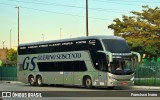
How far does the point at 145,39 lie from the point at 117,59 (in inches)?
1127

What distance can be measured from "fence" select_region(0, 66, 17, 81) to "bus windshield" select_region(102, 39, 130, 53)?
2609 centimetres

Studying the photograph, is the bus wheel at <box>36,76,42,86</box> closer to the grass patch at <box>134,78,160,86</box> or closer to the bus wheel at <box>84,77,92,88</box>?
the bus wheel at <box>84,77,92,88</box>

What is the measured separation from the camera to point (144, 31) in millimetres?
57688

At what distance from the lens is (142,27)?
189 feet

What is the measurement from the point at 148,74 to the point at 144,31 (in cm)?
2391

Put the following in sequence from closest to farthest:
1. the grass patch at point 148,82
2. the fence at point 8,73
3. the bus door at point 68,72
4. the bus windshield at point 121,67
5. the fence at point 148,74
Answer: the bus windshield at point 121,67, the bus door at point 68,72, the fence at point 148,74, the grass patch at point 148,82, the fence at point 8,73

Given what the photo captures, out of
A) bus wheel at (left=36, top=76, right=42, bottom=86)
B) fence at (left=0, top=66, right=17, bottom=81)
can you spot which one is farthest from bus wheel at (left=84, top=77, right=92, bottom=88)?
fence at (left=0, top=66, right=17, bottom=81)

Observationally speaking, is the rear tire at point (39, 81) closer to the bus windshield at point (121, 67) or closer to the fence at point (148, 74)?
the fence at point (148, 74)

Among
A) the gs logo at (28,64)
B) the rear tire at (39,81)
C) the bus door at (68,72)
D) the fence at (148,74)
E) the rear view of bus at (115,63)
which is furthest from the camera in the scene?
the gs logo at (28,64)

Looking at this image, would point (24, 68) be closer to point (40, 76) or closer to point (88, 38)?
point (40, 76)

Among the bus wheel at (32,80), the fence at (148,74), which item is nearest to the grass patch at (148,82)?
the fence at (148,74)

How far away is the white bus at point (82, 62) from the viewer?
29312 millimetres

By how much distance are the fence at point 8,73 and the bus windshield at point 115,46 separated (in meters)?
26.1

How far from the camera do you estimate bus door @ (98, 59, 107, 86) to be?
29375 millimetres
